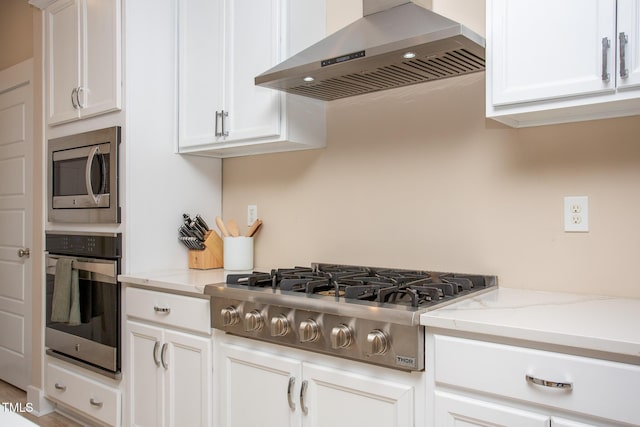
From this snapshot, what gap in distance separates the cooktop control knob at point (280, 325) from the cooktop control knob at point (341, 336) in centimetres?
22

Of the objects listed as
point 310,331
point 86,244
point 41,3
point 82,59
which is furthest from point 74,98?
point 310,331

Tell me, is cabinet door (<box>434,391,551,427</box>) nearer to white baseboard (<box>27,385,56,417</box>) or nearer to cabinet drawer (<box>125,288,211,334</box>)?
cabinet drawer (<box>125,288,211,334</box>)

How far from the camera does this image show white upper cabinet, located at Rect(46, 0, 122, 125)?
248cm

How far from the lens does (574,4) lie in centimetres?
145

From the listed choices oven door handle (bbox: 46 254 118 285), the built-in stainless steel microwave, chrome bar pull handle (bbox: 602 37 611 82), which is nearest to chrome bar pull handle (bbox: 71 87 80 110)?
the built-in stainless steel microwave

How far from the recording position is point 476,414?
133 cm

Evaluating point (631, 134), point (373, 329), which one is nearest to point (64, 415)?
point (373, 329)

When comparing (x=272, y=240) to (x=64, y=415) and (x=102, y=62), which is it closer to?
(x=102, y=62)

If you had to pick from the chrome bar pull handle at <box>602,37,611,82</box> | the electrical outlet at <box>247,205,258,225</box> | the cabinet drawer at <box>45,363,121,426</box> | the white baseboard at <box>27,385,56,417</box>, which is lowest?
the white baseboard at <box>27,385,56,417</box>

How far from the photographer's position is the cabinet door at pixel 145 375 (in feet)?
7.28

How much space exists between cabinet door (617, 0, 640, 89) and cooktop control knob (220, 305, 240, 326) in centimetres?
141

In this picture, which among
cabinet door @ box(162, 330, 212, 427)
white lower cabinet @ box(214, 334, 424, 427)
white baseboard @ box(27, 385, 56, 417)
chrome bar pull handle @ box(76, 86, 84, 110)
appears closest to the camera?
white lower cabinet @ box(214, 334, 424, 427)

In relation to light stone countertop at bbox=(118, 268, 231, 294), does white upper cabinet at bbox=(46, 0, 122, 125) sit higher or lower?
higher

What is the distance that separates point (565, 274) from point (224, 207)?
1.81m
